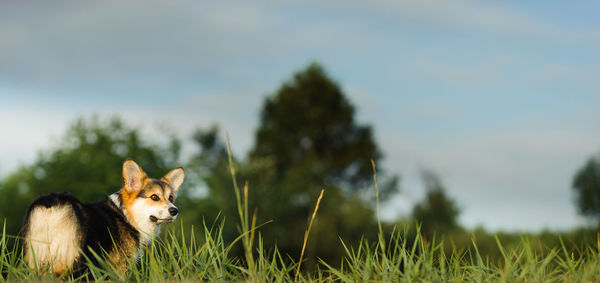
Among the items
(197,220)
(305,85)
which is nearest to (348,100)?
(305,85)

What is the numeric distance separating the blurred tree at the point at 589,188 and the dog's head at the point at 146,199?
4590 centimetres

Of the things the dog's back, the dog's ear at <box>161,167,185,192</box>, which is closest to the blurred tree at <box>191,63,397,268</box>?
the dog's ear at <box>161,167,185,192</box>

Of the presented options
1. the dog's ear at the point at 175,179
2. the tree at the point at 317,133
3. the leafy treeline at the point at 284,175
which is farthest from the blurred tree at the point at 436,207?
the dog's ear at the point at 175,179

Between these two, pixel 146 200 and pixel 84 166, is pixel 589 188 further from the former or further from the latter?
pixel 146 200

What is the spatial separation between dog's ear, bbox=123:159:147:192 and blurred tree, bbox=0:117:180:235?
2635cm

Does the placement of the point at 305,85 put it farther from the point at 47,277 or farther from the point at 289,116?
the point at 47,277

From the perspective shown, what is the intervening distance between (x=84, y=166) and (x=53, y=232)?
102 ft

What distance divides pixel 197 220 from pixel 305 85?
22919 mm

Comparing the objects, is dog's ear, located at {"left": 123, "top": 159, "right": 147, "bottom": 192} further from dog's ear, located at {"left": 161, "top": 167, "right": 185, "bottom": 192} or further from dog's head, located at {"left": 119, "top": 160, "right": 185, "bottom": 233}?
dog's ear, located at {"left": 161, "top": 167, "right": 185, "bottom": 192}

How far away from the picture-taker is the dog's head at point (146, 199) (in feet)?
25.6

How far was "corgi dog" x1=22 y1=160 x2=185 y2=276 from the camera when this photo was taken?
658 cm

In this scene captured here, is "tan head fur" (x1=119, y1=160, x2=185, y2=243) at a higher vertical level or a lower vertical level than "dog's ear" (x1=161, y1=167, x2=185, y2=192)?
lower

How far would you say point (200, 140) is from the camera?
60750 millimetres

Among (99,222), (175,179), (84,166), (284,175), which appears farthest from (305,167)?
(99,222)
